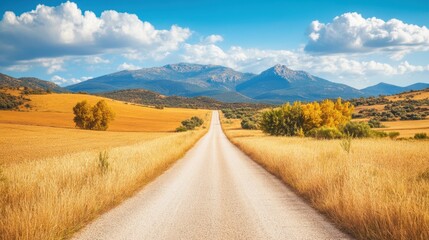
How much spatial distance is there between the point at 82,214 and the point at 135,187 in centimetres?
418

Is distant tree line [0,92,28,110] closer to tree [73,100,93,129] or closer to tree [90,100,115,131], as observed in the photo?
tree [73,100,93,129]

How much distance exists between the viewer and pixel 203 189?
1160 centimetres

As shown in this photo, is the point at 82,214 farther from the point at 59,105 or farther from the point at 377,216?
the point at 59,105

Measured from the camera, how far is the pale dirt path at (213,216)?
248 inches

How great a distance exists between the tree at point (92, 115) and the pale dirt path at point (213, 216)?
72046 millimetres

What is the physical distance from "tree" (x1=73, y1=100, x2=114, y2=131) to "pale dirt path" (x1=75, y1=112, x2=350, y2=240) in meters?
72.0

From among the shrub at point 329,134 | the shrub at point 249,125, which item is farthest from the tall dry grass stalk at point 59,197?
the shrub at point 249,125

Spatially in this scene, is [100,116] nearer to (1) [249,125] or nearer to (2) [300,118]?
(1) [249,125]

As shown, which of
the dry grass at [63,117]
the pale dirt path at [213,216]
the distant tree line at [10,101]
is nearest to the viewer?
the pale dirt path at [213,216]

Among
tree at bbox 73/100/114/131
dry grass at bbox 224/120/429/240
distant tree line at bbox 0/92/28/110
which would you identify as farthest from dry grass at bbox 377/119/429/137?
distant tree line at bbox 0/92/28/110

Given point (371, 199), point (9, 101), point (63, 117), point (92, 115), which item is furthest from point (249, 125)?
point (371, 199)

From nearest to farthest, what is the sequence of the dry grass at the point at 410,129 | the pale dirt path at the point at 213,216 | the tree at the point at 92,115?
the pale dirt path at the point at 213,216, the dry grass at the point at 410,129, the tree at the point at 92,115

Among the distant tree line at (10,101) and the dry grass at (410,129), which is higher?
the distant tree line at (10,101)

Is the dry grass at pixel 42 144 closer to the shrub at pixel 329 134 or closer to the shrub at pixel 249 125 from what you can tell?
the shrub at pixel 329 134
